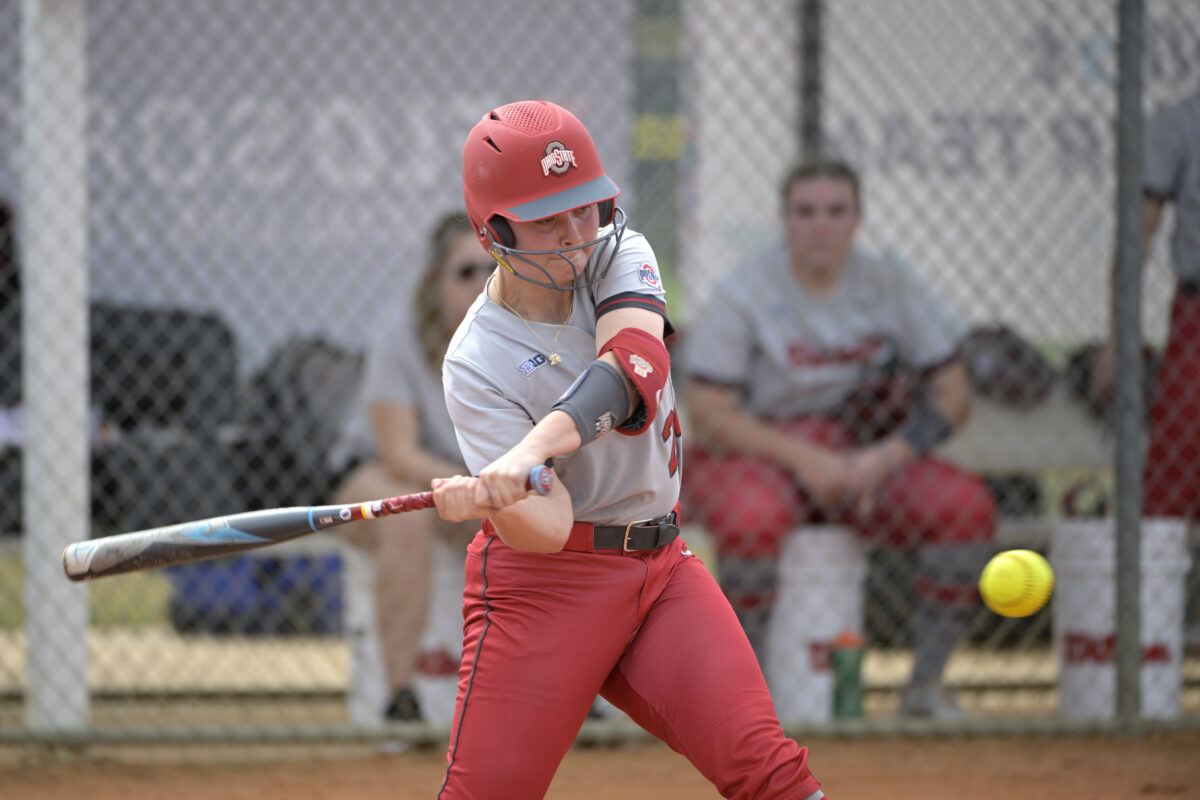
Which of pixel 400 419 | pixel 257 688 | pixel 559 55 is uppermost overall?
pixel 559 55

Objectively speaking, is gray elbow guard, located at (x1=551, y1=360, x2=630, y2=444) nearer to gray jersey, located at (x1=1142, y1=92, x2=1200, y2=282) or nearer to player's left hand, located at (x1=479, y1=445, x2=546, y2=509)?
player's left hand, located at (x1=479, y1=445, x2=546, y2=509)

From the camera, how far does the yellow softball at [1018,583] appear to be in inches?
96.3

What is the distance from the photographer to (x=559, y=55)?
189 inches

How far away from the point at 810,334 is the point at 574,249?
2142 mm

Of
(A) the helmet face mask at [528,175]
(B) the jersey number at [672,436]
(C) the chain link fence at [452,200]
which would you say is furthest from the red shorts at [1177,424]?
(A) the helmet face mask at [528,175]

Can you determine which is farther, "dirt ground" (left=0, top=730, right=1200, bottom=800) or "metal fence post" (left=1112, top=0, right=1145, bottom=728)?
"metal fence post" (left=1112, top=0, right=1145, bottom=728)

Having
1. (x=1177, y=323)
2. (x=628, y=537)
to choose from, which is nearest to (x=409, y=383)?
(x=628, y=537)

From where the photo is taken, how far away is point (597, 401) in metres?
1.99

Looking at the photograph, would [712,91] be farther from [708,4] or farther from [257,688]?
[257,688]

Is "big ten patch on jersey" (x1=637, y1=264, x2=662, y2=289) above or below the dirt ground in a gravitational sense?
above

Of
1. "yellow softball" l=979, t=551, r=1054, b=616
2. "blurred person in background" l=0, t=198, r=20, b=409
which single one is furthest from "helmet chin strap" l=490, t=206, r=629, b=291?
"blurred person in background" l=0, t=198, r=20, b=409

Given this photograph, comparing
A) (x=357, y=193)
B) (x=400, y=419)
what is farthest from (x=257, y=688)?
(x=357, y=193)

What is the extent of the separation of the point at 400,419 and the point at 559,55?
160 centimetres

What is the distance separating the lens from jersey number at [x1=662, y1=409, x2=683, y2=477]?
223cm
